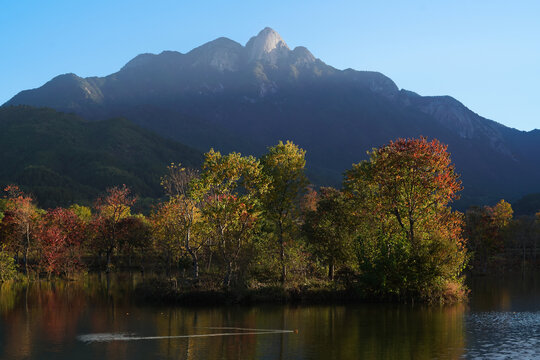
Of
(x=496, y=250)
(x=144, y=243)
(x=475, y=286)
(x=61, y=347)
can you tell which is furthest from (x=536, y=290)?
(x=144, y=243)

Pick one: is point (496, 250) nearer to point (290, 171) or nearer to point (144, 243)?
point (290, 171)

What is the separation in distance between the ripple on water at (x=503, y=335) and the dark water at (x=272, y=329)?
6 cm

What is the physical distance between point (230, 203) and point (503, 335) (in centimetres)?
2715

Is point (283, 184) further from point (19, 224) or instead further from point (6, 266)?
point (19, 224)

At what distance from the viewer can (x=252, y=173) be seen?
52.1m

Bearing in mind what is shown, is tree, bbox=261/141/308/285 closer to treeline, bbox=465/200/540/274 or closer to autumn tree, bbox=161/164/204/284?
autumn tree, bbox=161/164/204/284

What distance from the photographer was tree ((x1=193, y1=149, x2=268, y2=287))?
50.4 meters

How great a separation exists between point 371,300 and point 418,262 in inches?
249

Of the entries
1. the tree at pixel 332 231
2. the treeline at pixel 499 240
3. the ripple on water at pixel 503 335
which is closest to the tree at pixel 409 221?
the tree at pixel 332 231

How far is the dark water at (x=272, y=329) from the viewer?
29.1 metres

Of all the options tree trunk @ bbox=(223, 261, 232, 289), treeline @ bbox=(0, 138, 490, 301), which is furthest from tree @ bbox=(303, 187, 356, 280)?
tree trunk @ bbox=(223, 261, 232, 289)

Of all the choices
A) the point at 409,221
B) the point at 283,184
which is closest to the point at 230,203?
the point at 283,184

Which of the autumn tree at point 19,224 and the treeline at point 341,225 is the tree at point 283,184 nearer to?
the treeline at point 341,225

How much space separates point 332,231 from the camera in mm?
52469
